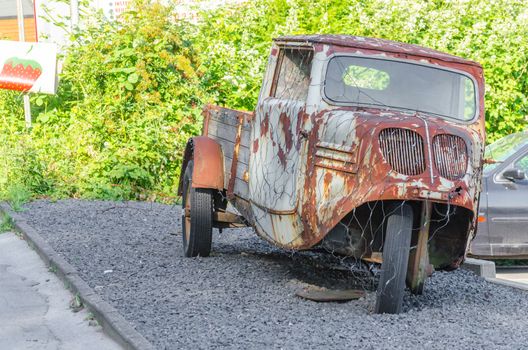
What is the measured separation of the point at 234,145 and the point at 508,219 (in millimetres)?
3439

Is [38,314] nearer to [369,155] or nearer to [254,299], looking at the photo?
[254,299]

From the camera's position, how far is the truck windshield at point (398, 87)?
319 inches

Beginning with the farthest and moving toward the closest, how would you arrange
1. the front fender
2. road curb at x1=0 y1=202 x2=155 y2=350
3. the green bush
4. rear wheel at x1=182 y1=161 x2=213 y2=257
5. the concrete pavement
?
Result: the green bush, rear wheel at x1=182 y1=161 x2=213 y2=257, the front fender, the concrete pavement, road curb at x1=0 y1=202 x2=155 y2=350

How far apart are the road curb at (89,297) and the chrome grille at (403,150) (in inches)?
84.2

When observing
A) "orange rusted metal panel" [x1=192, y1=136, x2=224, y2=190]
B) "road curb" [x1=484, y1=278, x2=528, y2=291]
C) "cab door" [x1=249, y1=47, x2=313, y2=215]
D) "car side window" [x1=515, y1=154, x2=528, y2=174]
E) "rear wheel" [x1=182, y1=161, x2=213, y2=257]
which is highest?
"cab door" [x1=249, y1=47, x2=313, y2=215]

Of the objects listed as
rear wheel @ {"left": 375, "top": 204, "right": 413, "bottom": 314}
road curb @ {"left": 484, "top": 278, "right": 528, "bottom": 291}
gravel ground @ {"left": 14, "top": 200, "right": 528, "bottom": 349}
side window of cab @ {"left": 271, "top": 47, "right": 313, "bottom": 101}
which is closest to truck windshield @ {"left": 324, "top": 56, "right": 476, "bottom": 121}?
side window of cab @ {"left": 271, "top": 47, "right": 313, "bottom": 101}

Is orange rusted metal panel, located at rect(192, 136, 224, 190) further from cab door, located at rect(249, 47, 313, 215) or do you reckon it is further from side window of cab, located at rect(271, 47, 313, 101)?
side window of cab, located at rect(271, 47, 313, 101)

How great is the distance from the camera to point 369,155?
23.6ft

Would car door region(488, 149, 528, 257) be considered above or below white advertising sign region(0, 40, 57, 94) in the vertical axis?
below

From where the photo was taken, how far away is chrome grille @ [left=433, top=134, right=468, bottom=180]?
720cm

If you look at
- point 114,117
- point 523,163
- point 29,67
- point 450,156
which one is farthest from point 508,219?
point 29,67

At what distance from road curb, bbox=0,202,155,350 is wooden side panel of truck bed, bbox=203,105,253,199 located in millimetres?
1679

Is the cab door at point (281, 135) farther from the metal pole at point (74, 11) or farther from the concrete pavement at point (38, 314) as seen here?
the metal pole at point (74, 11)

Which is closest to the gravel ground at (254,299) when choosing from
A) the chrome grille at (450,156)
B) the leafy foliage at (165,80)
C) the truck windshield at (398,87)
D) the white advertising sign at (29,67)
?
the chrome grille at (450,156)
